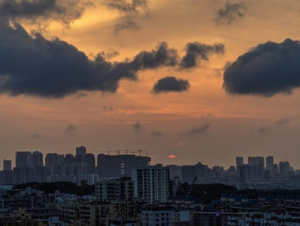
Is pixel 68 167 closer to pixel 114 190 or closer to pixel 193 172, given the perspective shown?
pixel 193 172

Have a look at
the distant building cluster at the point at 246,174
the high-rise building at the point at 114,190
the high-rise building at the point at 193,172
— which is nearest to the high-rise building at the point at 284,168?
the distant building cluster at the point at 246,174

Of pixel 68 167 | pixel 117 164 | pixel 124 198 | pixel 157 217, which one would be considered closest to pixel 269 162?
pixel 117 164

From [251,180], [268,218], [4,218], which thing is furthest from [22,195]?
[251,180]

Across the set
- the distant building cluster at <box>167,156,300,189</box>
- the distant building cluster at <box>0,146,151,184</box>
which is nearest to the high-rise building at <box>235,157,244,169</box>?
the distant building cluster at <box>167,156,300,189</box>

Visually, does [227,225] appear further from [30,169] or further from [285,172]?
[285,172]

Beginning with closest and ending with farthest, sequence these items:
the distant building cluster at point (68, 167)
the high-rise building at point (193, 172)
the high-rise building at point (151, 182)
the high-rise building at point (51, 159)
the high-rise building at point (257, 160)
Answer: the high-rise building at point (151, 182)
the distant building cluster at point (68, 167)
the high-rise building at point (51, 159)
the high-rise building at point (193, 172)
the high-rise building at point (257, 160)

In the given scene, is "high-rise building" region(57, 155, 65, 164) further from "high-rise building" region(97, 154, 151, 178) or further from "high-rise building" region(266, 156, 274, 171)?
"high-rise building" region(266, 156, 274, 171)

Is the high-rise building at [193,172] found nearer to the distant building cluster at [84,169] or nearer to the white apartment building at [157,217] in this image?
the distant building cluster at [84,169]
